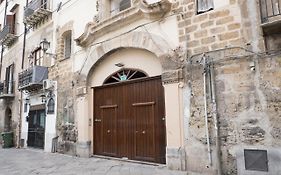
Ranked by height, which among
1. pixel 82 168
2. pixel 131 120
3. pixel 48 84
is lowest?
pixel 82 168

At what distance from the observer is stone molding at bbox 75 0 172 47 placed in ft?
23.3

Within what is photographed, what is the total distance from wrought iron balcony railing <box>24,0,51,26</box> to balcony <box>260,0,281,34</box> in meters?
9.77

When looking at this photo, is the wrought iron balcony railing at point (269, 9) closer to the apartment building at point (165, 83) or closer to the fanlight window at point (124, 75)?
the apartment building at point (165, 83)

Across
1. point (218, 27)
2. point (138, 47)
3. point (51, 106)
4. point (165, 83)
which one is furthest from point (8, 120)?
point (218, 27)

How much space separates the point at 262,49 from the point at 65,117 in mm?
7656

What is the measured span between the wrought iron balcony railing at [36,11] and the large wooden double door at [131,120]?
5.58 metres

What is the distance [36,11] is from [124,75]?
265 inches

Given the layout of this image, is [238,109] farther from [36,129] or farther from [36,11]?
[36,11]

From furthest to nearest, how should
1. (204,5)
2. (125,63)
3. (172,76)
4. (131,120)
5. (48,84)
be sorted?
(48,84) < (125,63) < (131,120) < (172,76) < (204,5)

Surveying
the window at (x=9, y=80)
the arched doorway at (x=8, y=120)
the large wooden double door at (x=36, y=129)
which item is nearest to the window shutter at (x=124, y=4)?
the large wooden double door at (x=36, y=129)

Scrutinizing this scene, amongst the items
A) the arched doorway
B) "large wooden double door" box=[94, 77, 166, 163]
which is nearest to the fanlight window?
"large wooden double door" box=[94, 77, 166, 163]

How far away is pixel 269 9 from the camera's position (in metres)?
5.59

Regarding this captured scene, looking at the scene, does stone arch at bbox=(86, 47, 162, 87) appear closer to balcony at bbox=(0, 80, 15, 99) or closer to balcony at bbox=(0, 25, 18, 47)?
balcony at bbox=(0, 80, 15, 99)

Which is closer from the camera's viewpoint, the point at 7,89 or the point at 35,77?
the point at 35,77
